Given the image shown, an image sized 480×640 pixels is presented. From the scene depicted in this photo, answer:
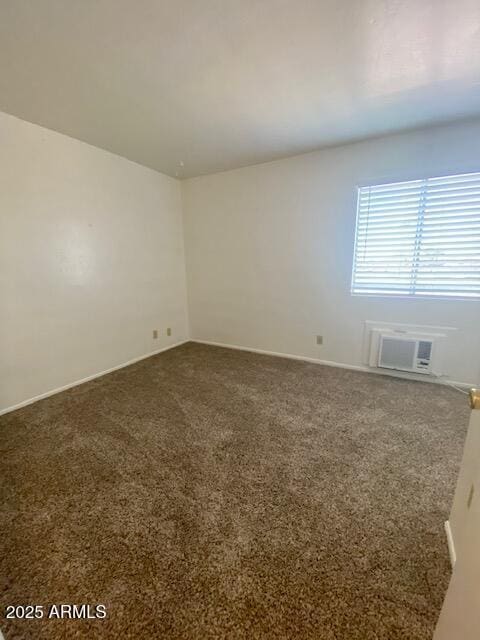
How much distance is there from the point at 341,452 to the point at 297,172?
289cm

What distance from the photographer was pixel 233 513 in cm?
138

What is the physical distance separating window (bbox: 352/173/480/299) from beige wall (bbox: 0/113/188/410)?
101 inches

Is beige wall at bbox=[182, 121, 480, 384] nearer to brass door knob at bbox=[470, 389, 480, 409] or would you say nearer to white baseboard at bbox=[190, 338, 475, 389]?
white baseboard at bbox=[190, 338, 475, 389]

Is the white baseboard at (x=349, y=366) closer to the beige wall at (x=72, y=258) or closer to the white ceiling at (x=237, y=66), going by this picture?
the beige wall at (x=72, y=258)

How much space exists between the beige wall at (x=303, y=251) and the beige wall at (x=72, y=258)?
73 cm

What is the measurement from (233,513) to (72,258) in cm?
268

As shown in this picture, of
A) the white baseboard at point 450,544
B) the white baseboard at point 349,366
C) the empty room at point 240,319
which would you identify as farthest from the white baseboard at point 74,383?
the white baseboard at point 450,544

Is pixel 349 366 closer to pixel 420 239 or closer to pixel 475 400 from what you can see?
pixel 420 239

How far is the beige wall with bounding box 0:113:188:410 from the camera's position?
7.66 ft

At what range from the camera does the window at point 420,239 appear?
2.48 meters

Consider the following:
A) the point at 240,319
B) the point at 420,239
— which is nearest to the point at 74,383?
the point at 240,319

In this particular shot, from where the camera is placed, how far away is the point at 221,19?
132 cm

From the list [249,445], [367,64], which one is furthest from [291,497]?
[367,64]

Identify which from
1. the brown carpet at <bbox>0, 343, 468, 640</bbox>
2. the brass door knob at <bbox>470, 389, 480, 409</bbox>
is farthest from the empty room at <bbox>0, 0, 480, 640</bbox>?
the brass door knob at <bbox>470, 389, 480, 409</bbox>
